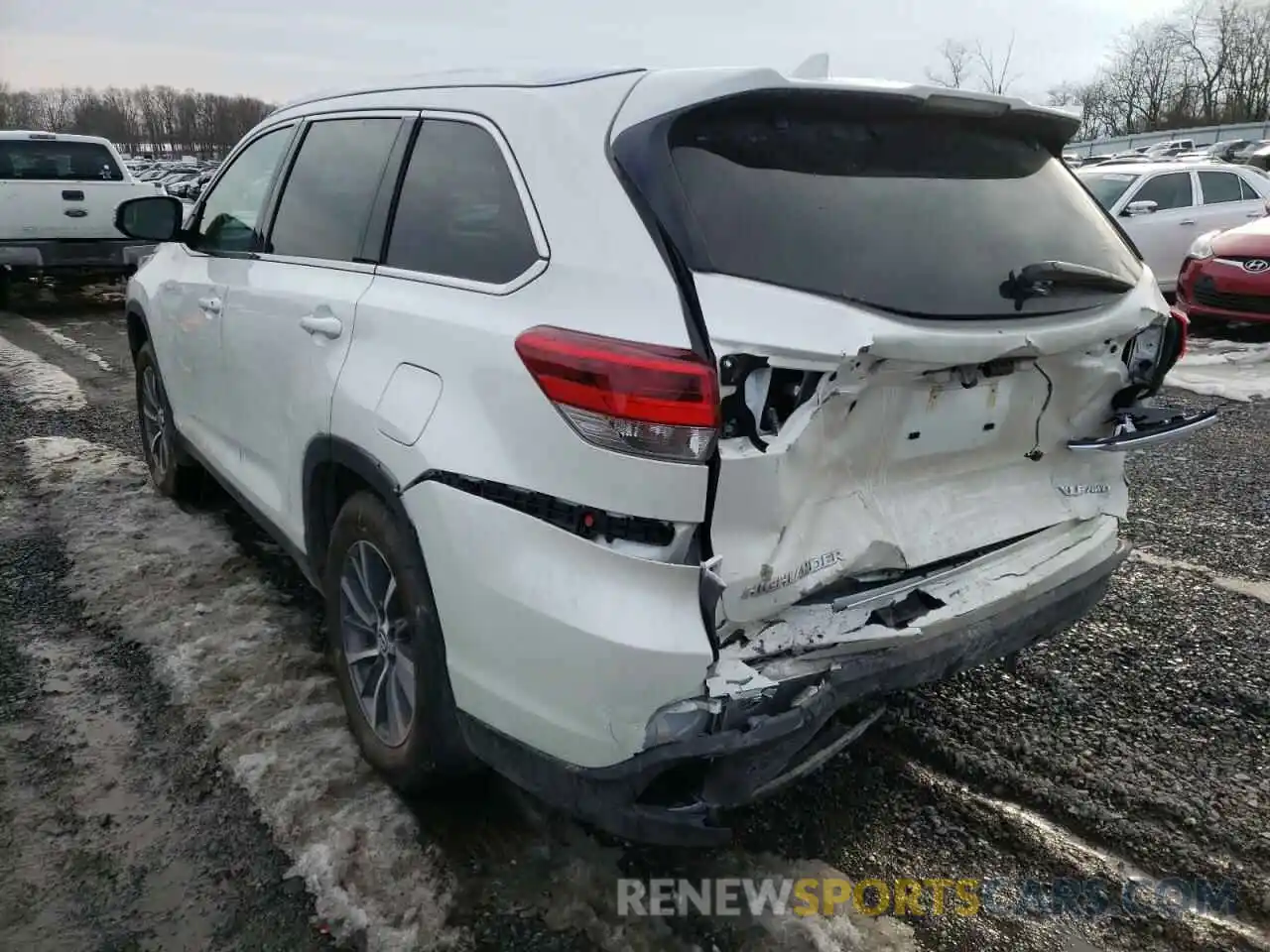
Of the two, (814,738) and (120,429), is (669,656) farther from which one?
(120,429)

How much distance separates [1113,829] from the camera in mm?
2559

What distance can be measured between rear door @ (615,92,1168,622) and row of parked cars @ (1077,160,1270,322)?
766 cm

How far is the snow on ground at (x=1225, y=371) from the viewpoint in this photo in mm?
7462

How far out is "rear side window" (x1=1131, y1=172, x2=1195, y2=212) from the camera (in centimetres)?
1103

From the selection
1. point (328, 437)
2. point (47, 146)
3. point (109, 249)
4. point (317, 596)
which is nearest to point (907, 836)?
point (328, 437)

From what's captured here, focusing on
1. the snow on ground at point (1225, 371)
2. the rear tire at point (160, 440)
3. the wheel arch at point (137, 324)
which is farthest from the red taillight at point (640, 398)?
the snow on ground at point (1225, 371)

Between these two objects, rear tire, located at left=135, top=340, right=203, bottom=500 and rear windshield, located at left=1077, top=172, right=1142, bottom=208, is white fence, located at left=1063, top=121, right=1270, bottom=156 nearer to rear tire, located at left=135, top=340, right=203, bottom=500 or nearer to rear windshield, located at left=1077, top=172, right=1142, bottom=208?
rear windshield, located at left=1077, top=172, right=1142, bottom=208

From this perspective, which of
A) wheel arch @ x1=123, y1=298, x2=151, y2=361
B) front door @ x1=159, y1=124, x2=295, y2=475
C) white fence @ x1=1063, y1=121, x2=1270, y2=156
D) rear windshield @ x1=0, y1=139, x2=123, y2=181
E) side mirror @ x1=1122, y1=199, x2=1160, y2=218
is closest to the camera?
front door @ x1=159, y1=124, x2=295, y2=475

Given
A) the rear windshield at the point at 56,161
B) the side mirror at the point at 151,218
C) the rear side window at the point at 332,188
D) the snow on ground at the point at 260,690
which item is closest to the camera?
the snow on ground at the point at 260,690

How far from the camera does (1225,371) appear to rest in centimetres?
820

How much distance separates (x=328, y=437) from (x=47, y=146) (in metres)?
11.3

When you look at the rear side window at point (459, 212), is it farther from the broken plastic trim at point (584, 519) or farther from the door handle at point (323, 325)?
the broken plastic trim at point (584, 519)

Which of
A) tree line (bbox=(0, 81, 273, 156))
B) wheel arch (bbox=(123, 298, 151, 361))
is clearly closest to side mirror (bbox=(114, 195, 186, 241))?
wheel arch (bbox=(123, 298, 151, 361))

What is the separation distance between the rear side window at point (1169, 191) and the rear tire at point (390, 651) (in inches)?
437
